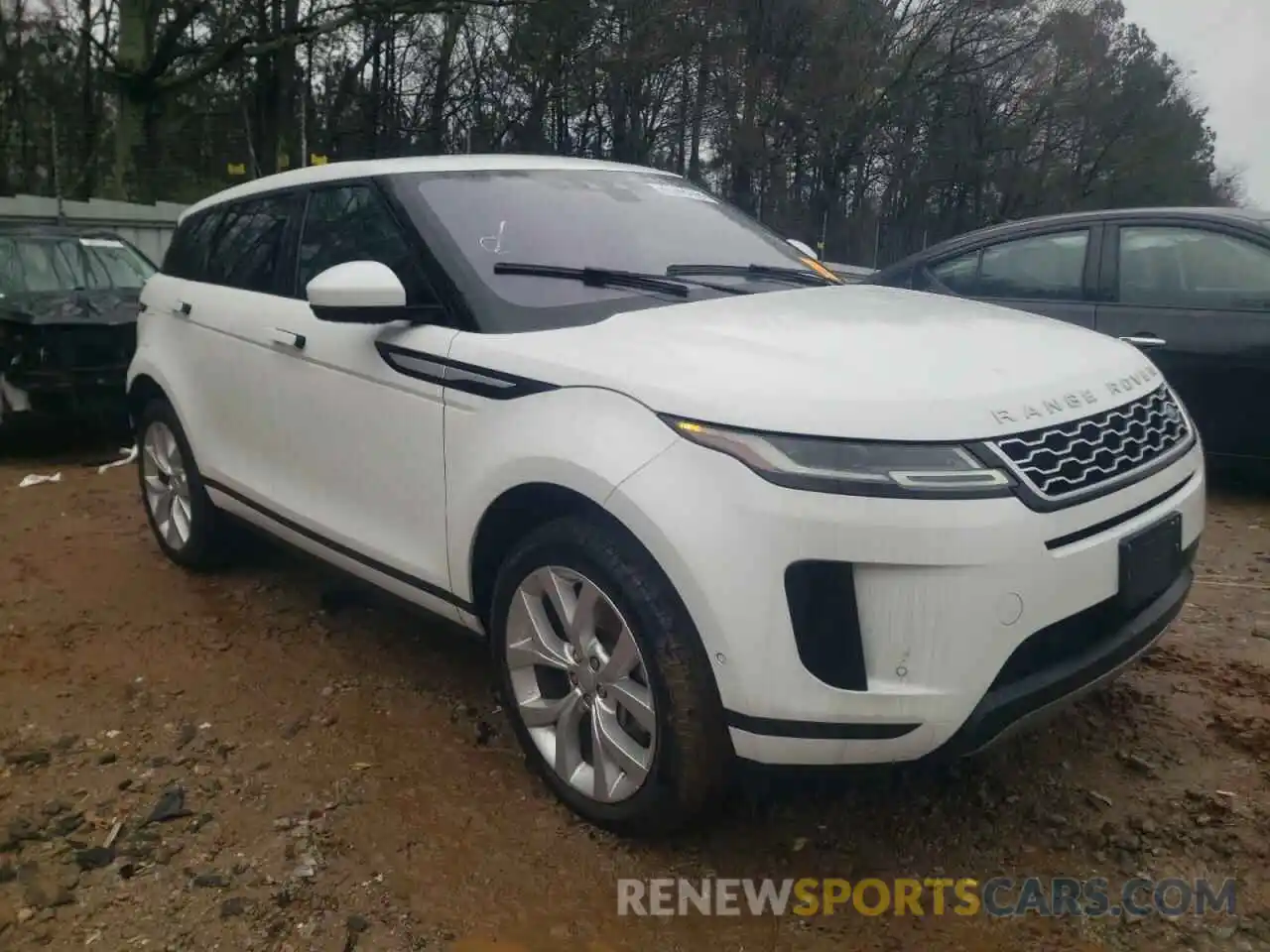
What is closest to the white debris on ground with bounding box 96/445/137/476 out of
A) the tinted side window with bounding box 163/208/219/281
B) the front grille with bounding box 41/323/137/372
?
the front grille with bounding box 41/323/137/372

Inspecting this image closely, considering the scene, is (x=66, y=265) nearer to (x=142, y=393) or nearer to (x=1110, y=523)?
(x=142, y=393)

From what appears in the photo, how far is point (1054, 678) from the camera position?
2.41 meters

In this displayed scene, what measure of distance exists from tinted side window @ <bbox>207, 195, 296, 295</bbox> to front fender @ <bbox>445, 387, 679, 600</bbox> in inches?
56.6

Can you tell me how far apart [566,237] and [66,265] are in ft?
20.4

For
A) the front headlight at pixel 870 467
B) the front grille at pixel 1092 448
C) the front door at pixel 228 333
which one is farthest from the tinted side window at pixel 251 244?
the front grille at pixel 1092 448

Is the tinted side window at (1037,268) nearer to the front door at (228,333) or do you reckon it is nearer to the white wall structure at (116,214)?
the front door at (228,333)

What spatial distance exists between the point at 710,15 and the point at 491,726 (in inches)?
1087

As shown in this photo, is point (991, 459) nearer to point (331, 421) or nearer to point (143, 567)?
point (331, 421)

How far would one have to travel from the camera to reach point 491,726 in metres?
3.43

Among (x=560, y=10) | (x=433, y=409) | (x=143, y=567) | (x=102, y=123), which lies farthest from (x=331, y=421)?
(x=102, y=123)

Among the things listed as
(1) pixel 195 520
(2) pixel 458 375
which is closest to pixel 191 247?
(1) pixel 195 520

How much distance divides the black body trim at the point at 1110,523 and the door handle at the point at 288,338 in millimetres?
2404

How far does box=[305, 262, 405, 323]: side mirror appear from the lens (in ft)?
9.86

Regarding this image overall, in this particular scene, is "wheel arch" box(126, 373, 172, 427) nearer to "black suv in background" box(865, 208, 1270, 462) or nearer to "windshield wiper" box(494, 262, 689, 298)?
"windshield wiper" box(494, 262, 689, 298)
